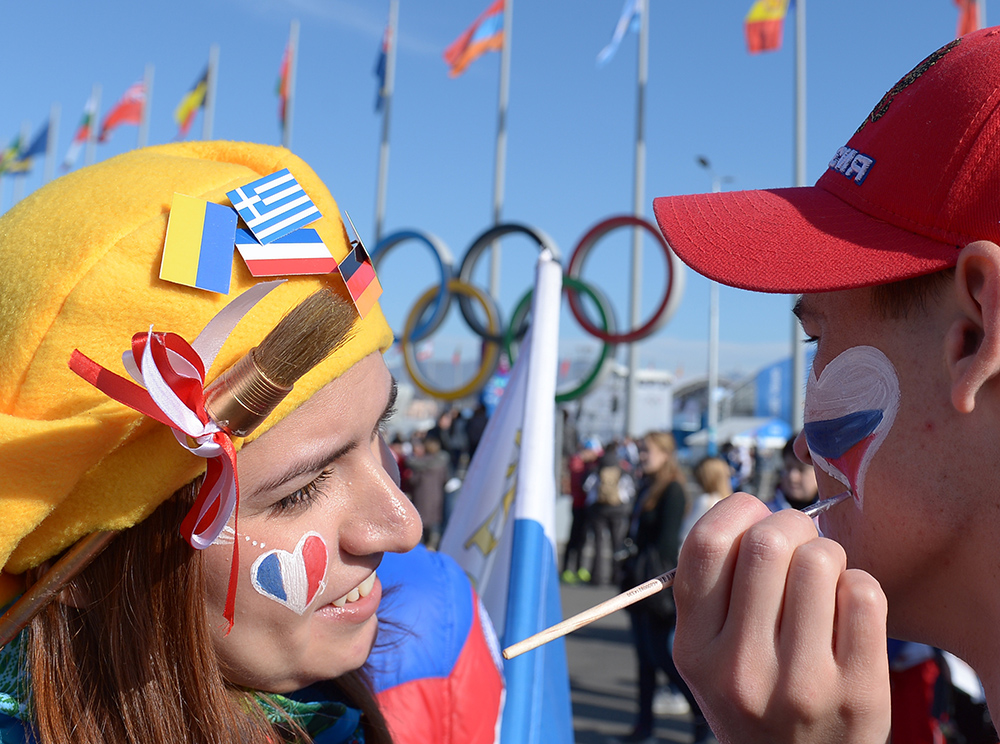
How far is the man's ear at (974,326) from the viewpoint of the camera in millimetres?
893

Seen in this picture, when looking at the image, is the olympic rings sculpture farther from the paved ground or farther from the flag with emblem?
the flag with emblem

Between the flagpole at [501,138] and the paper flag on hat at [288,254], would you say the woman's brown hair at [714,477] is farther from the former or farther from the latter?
the flagpole at [501,138]

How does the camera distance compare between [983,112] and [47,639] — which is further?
[47,639]

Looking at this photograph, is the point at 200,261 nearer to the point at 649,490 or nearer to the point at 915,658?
the point at 915,658

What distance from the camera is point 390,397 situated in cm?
147

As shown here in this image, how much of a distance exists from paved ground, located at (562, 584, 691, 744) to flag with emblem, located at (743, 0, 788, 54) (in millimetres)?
10337

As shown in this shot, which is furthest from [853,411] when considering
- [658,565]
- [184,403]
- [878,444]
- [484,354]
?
[484,354]

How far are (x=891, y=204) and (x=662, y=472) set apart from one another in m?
4.90

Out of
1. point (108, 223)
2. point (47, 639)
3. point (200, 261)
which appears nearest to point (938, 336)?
point (200, 261)

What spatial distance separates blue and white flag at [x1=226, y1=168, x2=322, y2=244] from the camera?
123 centimetres

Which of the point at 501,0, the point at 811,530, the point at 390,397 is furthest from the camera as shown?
the point at 501,0

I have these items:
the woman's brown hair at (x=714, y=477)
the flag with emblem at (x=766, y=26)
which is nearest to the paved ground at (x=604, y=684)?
the woman's brown hair at (x=714, y=477)

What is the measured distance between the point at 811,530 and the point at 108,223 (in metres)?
1.04

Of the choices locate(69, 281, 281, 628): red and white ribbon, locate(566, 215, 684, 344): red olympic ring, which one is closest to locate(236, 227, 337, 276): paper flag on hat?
locate(69, 281, 281, 628): red and white ribbon
